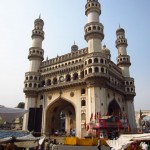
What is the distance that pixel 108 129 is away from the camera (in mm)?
33500

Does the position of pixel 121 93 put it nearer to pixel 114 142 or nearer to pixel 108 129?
pixel 108 129

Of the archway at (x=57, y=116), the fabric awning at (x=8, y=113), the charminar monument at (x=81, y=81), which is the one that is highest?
the charminar monument at (x=81, y=81)

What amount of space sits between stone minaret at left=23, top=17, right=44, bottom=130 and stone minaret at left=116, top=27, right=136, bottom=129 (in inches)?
741

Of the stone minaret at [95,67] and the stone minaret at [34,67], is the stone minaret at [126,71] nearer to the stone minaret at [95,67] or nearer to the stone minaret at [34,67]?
the stone minaret at [95,67]

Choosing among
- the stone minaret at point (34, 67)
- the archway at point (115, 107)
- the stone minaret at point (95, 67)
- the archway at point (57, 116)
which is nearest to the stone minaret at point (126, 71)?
the archway at point (115, 107)

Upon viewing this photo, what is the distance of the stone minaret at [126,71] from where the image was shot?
1853 inches

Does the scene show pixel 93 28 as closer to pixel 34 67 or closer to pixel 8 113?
pixel 34 67

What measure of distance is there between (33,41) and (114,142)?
3966 cm

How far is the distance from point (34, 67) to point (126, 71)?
2166 centimetres

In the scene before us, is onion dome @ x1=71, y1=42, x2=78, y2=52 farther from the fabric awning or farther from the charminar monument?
the fabric awning

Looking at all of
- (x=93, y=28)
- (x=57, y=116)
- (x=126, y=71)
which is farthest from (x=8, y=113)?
(x=126, y=71)

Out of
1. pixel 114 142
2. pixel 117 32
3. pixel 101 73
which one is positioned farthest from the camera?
pixel 117 32

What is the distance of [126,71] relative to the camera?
163 feet

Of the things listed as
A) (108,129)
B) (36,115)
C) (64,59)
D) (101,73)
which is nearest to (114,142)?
(36,115)
